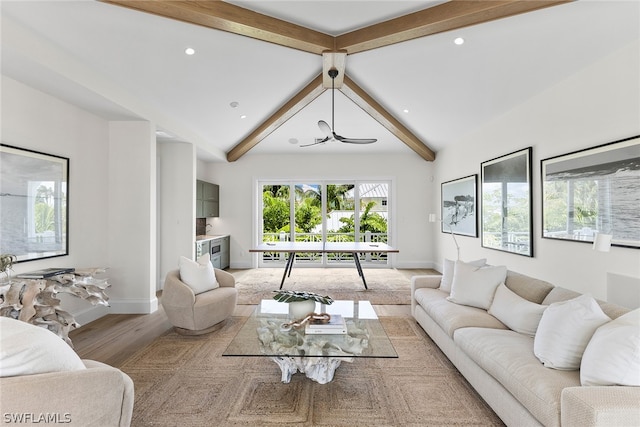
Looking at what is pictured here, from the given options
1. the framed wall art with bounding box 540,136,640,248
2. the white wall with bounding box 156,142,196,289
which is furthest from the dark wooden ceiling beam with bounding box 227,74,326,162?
the framed wall art with bounding box 540,136,640,248

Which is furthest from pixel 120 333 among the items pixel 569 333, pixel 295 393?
pixel 569 333

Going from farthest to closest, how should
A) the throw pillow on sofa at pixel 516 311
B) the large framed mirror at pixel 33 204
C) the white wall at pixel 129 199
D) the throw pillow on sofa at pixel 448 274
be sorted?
the white wall at pixel 129 199 < the throw pillow on sofa at pixel 448 274 < the large framed mirror at pixel 33 204 < the throw pillow on sofa at pixel 516 311

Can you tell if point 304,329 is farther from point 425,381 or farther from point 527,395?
point 527,395

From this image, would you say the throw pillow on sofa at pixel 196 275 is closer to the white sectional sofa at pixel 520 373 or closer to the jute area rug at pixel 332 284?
the jute area rug at pixel 332 284

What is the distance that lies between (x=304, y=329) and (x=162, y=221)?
159 inches

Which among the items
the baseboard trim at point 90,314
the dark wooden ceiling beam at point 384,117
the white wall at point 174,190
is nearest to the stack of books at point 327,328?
the baseboard trim at point 90,314

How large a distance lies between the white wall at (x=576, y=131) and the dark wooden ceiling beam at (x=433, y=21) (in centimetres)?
89

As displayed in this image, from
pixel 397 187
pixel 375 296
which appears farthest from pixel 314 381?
pixel 397 187

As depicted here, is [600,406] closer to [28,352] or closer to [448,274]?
[448,274]

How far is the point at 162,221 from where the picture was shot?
5.59 meters

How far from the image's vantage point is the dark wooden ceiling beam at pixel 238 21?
2674 mm

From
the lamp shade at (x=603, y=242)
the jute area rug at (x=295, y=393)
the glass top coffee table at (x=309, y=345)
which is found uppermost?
the lamp shade at (x=603, y=242)

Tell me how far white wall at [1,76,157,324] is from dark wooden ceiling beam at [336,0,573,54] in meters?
2.80

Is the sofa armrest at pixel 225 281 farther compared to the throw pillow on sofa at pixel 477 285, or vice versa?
the sofa armrest at pixel 225 281
